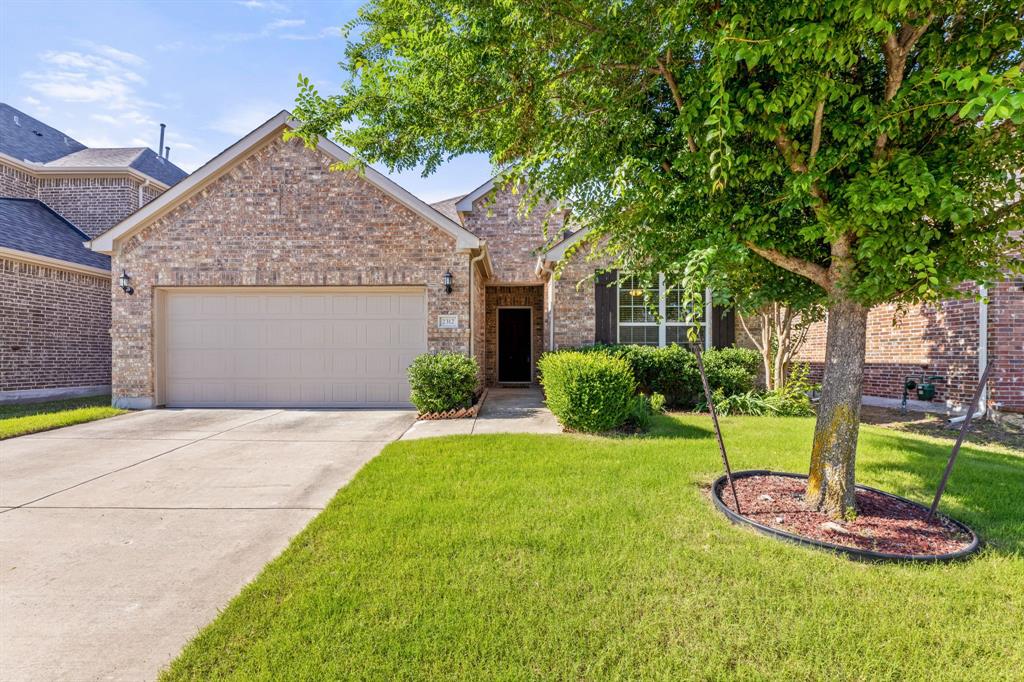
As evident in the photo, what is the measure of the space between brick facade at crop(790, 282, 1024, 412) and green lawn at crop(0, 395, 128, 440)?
530 inches

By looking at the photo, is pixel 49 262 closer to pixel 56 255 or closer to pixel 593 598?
pixel 56 255

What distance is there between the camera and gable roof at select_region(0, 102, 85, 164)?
14547mm

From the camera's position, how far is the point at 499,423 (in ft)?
24.0

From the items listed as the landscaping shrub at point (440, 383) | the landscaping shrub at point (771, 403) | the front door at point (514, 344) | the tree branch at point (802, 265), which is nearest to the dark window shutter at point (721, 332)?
the landscaping shrub at point (771, 403)

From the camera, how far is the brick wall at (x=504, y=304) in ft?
43.7

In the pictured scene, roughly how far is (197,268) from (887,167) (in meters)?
10.5

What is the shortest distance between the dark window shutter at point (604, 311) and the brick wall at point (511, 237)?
3.22 metres

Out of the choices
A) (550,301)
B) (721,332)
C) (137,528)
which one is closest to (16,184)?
(550,301)

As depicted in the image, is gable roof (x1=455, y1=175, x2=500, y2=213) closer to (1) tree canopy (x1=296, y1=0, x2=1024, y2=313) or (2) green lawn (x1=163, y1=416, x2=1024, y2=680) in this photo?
(1) tree canopy (x1=296, y1=0, x2=1024, y2=313)

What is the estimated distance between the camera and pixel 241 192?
871 centimetres

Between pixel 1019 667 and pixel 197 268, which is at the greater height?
pixel 197 268

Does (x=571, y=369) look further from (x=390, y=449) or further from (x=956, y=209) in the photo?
(x=956, y=209)

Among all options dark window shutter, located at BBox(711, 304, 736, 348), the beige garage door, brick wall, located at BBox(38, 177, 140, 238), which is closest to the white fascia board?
the beige garage door

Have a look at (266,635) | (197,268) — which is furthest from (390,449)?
(197,268)
